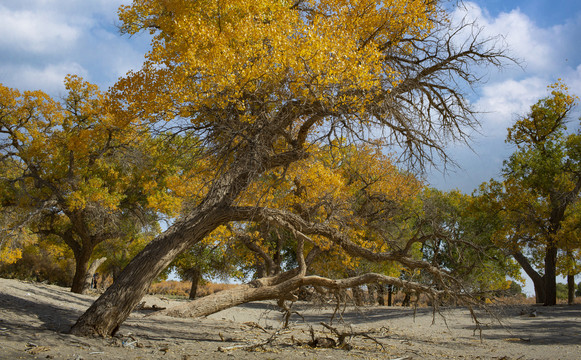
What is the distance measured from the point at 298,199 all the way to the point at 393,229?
896cm

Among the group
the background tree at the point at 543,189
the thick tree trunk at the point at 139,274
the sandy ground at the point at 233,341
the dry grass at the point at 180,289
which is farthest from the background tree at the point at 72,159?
the dry grass at the point at 180,289

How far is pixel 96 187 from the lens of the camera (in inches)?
631

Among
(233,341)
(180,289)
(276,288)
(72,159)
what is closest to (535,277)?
(276,288)

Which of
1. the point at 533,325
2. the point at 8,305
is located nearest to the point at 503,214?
Result: the point at 533,325

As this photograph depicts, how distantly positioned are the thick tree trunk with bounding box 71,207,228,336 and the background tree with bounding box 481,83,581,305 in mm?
15015

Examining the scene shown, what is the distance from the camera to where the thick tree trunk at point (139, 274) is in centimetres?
750

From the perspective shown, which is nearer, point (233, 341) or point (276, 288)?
point (233, 341)

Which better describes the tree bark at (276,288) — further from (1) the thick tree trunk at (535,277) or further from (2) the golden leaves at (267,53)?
(1) the thick tree trunk at (535,277)

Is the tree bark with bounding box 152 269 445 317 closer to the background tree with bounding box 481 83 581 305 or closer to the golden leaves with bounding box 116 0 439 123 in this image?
the golden leaves with bounding box 116 0 439 123

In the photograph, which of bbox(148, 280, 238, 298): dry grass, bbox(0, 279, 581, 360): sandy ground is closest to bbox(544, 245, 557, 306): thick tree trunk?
bbox(0, 279, 581, 360): sandy ground

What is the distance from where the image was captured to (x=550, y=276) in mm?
19500

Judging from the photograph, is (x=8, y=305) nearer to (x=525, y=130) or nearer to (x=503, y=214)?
(x=503, y=214)

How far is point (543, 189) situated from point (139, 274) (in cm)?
1897

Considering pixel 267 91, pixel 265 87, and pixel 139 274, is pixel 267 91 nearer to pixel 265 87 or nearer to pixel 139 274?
pixel 265 87
